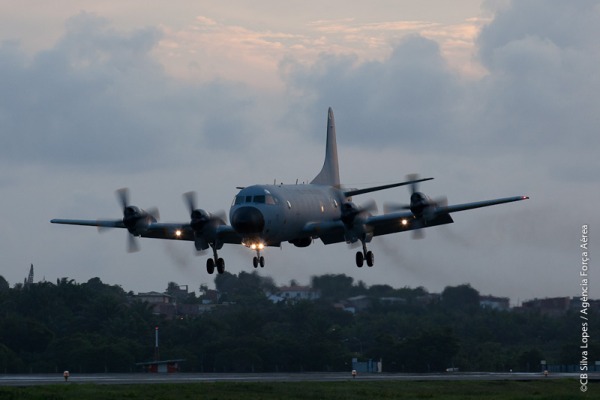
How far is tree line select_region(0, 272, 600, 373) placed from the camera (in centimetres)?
13562

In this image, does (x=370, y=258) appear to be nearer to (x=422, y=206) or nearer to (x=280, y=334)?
(x=422, y=206)

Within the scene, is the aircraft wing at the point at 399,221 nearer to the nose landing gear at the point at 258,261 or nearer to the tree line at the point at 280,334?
the nose landing gear at the point at 258,261

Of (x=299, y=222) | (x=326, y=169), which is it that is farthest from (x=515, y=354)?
(x=299, y=222)

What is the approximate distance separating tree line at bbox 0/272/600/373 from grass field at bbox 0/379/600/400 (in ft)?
133

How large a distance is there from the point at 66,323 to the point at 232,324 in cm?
2334

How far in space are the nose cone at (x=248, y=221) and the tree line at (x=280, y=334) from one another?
60.6m

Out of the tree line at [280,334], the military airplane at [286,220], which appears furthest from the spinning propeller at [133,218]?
the tree line at [280,334]

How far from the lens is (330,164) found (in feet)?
316

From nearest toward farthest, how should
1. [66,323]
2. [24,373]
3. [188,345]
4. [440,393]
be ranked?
[440,393]
[24,373]
[188,345]
[66,323]

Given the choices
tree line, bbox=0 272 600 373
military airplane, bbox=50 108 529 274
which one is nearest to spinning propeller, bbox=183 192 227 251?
military airplane, bbox=50 108 529 274

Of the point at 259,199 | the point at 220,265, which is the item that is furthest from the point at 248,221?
the point at 220,265

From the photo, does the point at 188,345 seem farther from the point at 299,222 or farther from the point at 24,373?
the point at 299,222

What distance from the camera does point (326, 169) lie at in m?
95.4

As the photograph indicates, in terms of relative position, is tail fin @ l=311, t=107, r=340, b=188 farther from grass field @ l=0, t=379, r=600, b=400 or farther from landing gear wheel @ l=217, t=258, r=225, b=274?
grass field @ l=0, t=379, r=600, b=400
